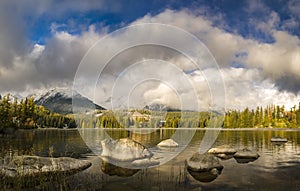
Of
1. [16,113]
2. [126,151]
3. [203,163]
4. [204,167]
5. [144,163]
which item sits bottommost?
[144,163]

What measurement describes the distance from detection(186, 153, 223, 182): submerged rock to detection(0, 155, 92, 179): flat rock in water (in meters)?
8.86

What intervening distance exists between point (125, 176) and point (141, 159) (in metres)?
4.41

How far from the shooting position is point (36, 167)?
1748 centimetres

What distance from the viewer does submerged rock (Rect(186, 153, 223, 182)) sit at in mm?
19209

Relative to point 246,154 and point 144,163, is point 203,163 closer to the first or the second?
point 144,163

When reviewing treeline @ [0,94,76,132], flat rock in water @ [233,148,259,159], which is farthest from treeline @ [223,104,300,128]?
flat rock in water @ [233,148,259,159]

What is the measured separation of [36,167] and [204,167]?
12.4m

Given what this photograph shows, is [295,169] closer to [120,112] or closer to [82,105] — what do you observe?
[120,112]

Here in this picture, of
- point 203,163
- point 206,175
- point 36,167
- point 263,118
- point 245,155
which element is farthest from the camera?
point 263,118

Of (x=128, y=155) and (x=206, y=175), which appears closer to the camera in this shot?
(x=206, y=175)

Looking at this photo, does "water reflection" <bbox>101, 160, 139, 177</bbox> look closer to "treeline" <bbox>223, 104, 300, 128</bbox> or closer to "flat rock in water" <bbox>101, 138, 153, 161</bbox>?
"flat rock in water" <bbox>101, 138, 153, 161</bbox>

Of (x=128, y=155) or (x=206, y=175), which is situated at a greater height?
(x=128, y=155)

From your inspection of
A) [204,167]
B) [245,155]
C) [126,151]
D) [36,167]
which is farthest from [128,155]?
[245,155]

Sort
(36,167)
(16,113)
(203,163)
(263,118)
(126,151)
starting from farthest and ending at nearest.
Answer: (263,118)
(16,113)
(126,151)
(203,163)
(36,167)
